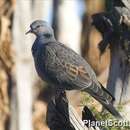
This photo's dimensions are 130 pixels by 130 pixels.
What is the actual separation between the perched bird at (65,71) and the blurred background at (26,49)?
2538 mm

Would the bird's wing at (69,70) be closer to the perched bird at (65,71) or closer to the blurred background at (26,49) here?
the perched bird at (65,71)

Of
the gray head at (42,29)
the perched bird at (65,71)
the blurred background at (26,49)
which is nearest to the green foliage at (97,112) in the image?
the perched bird at (65,71)

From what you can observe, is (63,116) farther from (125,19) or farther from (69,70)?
(125,19)

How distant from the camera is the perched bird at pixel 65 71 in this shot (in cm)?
394

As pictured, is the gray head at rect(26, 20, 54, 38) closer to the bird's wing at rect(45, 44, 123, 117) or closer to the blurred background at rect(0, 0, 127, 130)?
the bird's wing at rect(45, 44, 123, 117)

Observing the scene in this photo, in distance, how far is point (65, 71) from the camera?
13.0 ft

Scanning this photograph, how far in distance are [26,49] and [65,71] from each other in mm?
2720

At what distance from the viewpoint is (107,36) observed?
4.11 m

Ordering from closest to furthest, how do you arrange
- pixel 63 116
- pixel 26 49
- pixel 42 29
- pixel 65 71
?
pixel 63 116 < pixel 65 71 < pixel 42 29 < pixel 26 49

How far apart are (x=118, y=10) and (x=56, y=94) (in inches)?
18.2

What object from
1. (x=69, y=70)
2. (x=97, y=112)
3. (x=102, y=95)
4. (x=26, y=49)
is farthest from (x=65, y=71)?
(x=26, y=49)

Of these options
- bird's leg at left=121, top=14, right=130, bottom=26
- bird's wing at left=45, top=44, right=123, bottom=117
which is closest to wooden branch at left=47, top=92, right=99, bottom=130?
bird's wing at left=45, top=44, right=123, bottom=117

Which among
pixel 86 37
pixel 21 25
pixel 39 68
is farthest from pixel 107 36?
pixel 86 37

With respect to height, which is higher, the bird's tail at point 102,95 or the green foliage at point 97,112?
the bird's tail at point 102,95
